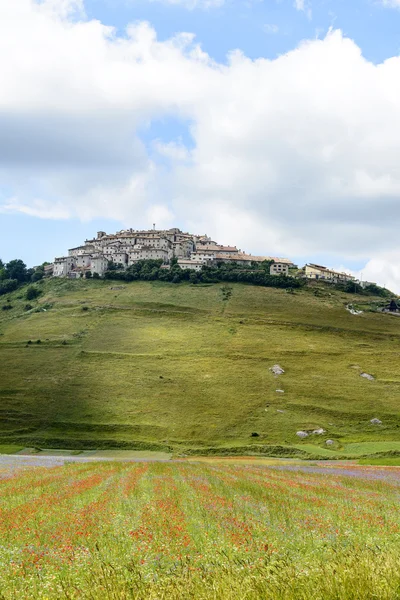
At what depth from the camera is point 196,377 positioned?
126812 mm

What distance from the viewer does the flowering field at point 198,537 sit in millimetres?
7406

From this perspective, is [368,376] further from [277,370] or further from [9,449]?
[9,449]

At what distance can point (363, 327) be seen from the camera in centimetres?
17625

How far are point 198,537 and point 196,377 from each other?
112 meters

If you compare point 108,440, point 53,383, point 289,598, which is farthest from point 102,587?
point 53,383

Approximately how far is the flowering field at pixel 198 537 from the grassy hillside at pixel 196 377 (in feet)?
168

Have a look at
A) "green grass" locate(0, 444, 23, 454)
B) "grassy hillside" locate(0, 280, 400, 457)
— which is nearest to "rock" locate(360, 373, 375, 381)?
"grassy hillside" locate(0, 280, 400, 457)

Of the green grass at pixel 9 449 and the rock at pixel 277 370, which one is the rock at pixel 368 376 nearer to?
the rock at pixel 277 370

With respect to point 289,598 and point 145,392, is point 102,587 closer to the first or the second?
point 289,598

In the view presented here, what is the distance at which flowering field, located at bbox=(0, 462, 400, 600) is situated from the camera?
741 centimetres

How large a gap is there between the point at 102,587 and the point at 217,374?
123m

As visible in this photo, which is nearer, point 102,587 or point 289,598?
point 289,598

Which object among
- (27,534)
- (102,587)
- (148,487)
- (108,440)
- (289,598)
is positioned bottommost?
(108,440)

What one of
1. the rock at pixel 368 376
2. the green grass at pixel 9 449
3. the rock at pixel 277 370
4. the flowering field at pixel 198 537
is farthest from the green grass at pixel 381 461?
the rock at pixel 277 370
